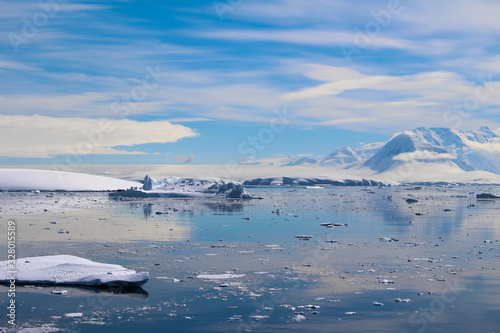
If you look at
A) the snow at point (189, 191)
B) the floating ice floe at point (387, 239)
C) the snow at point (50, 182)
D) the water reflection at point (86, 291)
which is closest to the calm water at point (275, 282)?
the water reflection at point (86, 291)

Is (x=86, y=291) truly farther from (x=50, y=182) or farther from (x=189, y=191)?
(x=50, y=182)

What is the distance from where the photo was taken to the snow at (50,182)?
5959cm

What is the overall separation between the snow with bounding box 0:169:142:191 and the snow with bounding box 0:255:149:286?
5272 cm

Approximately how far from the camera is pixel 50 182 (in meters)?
62.7

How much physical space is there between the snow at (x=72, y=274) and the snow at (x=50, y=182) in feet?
173

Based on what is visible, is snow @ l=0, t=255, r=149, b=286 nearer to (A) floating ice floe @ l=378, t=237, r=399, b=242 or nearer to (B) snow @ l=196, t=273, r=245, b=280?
(B) snow @ l=196, t=273, r=245, b=280

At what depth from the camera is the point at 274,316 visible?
309 inches

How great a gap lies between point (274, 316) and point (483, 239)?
11.5 m

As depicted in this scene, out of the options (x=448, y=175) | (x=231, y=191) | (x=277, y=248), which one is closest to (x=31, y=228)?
(x=277, y=248)

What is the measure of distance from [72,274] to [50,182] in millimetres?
56899

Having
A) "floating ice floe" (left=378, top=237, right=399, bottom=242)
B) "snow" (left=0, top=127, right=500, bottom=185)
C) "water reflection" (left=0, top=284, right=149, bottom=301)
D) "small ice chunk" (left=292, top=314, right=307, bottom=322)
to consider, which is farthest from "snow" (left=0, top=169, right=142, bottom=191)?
"small ice chunk" (left=292, top=314, right=307, bottom=322)

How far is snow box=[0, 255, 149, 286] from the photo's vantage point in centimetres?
930

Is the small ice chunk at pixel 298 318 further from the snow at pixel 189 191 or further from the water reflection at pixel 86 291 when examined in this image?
the snow at pixel 189 191

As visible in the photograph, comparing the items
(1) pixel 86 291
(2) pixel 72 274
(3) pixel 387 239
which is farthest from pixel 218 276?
(3) pixel 387 239
